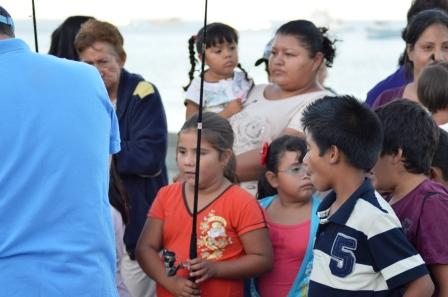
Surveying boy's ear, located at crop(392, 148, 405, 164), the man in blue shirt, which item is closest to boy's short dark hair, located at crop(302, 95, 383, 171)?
boy's ear, located at crop(392, 148, 405, 164)

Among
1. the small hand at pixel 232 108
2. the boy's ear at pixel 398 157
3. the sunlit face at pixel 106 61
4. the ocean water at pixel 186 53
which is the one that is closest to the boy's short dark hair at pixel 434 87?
the boy's ear at pixel 398 157

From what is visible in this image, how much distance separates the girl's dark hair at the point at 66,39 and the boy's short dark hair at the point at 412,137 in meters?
2.48

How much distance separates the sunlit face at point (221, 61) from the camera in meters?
5.23

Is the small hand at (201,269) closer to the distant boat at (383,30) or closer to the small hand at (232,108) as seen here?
the small hand at (232,108)

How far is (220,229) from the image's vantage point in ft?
13.2

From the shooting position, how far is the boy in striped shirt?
3033mm

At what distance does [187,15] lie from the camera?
31.0 metres

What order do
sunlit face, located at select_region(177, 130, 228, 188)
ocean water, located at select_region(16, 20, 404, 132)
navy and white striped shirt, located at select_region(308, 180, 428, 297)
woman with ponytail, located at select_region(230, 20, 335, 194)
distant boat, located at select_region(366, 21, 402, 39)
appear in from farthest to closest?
1. distant boat, located at select_region(366, 21, 402, 39)
2. ocean water, located at select_region(16, 20, 404, 132)
3. woman with ponytail, located at select_region(230, 20, 335, 194)
4. sunlit face, located at select_region(177, 130, 228, 188)
5. navy and white striped shirt, located at select_region(308, 180, 428, 297)

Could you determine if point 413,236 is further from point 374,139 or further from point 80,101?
point 80,101

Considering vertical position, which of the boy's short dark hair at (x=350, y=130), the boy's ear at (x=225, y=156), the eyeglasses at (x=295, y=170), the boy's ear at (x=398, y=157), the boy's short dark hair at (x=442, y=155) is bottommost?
the eyeglasses at (x=295, y=170)

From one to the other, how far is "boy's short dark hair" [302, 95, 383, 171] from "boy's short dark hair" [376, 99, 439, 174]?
0.12m

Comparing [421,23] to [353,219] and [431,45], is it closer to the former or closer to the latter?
[431,45]

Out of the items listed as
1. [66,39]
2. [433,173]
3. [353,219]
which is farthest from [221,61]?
[353,219]

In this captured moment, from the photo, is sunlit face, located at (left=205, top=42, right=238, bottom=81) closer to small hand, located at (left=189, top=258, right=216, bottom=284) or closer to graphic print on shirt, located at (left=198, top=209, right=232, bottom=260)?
graphic print on shirt, located at (left=198, top=209, right=232, bottom=260)
